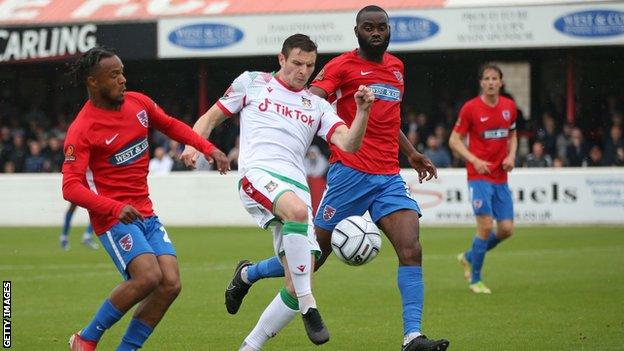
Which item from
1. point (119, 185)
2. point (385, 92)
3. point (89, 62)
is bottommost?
point (119, 185)

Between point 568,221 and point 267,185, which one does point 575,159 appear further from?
point 267,185

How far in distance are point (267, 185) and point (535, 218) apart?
1599 cm

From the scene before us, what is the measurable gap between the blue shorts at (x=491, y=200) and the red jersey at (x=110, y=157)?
598 centimetres

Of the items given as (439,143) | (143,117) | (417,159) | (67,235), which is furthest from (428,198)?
(143,117)

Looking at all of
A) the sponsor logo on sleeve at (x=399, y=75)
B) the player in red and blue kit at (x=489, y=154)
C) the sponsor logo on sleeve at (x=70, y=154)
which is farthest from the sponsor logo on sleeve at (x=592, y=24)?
the sponsor logo on sleeve at (x=70, y=154)

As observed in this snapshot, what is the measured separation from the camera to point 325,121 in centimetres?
889

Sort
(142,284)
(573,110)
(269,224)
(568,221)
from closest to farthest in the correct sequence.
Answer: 1. (142,284)
2. (269,224)
3. (568,221)
4. (573,110)

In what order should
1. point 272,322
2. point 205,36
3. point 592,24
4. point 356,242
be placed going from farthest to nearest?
point 205,36 < point 592,24 < point 356,242 < point 272,322

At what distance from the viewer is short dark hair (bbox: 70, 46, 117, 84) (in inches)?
324

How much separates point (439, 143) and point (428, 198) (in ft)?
6.86

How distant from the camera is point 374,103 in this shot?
9.52 metres

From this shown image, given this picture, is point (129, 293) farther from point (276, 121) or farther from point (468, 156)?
point (468, 156)

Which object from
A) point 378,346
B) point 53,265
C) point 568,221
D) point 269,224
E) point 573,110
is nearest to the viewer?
point 269,224

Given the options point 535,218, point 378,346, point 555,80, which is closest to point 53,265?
point 378,346
